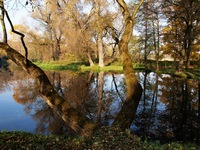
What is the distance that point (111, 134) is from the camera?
5215 mm

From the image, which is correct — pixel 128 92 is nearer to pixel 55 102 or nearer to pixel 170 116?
pixel 55 102

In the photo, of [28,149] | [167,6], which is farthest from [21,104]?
[167,6]

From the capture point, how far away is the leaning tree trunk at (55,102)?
19.7 ft

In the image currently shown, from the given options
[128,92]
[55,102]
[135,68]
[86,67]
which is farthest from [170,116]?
[86,67]

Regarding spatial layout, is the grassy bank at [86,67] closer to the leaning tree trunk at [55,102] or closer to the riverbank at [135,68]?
the riverbank at [135,68]

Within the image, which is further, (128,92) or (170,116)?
(170,116)

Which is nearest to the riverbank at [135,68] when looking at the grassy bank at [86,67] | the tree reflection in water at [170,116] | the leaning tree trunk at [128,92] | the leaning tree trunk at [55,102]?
the grassy bank at [86,67]

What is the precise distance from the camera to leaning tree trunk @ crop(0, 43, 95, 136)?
19.7 feet

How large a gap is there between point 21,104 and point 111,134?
11.0m

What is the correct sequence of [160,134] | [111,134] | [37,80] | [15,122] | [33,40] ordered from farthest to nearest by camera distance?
[33,40] < [15,122] < [160,134] < [37,80] < [111,134]

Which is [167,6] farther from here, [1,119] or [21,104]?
[1,119]

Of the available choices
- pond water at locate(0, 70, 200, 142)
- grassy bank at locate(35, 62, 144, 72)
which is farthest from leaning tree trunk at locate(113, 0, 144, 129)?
grassy bank at locate(35, 62, 144, 72)

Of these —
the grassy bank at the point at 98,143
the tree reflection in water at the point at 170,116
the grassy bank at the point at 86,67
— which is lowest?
the tree reflection in water at the point at 170,116

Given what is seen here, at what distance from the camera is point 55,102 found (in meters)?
6.21
